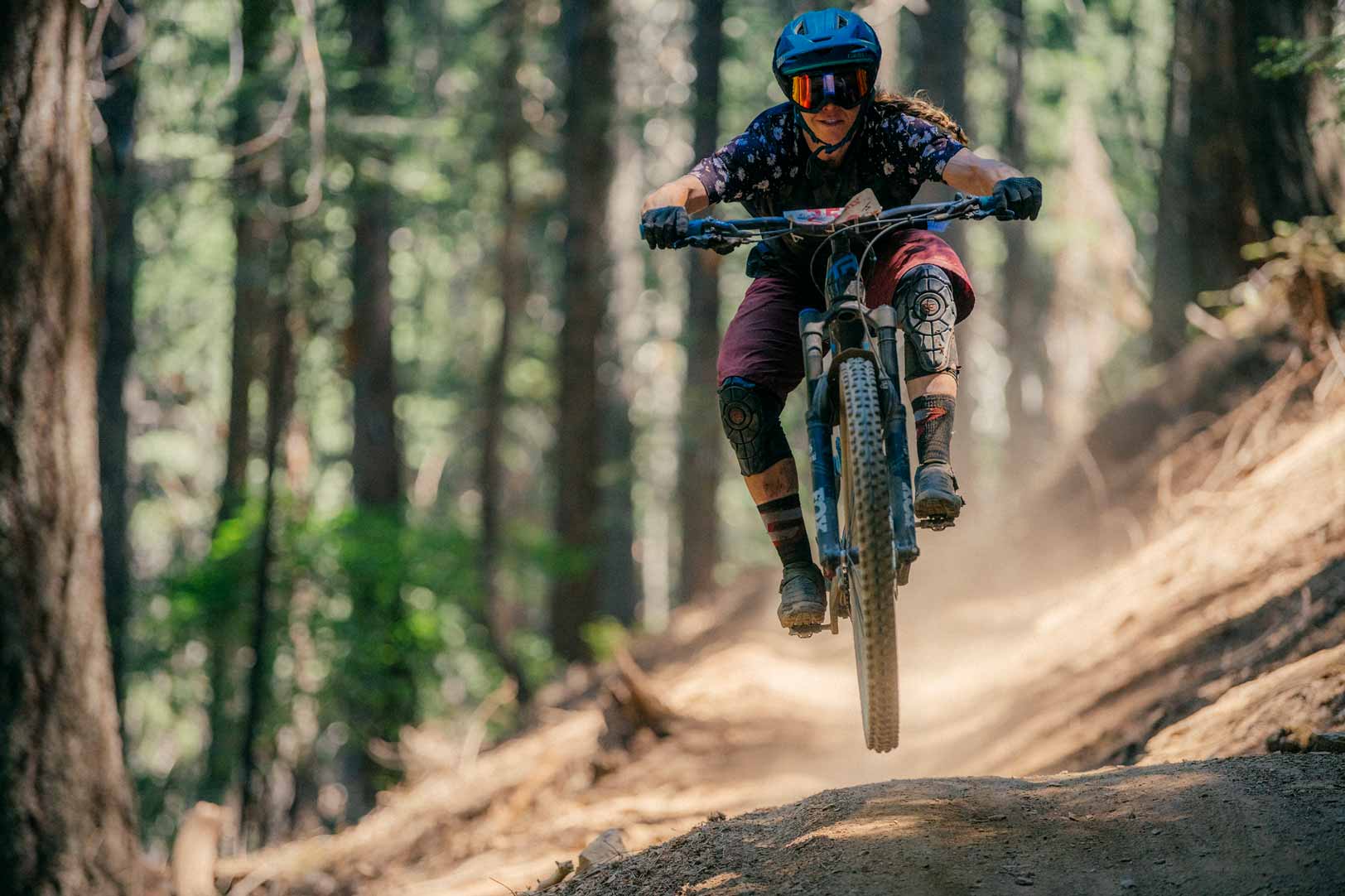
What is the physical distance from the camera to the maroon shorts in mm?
A: 4957

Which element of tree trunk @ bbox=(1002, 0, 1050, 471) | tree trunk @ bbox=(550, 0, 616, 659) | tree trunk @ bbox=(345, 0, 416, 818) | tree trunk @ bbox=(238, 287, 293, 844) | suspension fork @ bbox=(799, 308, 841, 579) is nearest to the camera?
suspension fork @ bbox=(799, 308, 841, 579)

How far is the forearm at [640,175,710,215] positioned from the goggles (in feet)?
1.68

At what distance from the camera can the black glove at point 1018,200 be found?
4.46 m

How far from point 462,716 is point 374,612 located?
834cm

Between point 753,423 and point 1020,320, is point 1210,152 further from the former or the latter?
point 1020,320

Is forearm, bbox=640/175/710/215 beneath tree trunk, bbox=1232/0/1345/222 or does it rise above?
beneath

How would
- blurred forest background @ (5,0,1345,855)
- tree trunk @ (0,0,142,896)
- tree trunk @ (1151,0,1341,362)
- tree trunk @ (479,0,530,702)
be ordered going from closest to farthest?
tree trunk @ (0,0,142,896) < tree trunk @ (1151,0,1341,362) < blurred forest background @ (5,0,1345,855) < tree trunk @ (479,0,530,702)

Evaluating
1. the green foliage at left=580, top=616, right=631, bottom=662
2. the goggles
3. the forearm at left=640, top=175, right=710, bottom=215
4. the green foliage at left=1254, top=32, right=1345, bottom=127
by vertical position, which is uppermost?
the green foliage at left=1254, top=32, right=1345, bottom=127

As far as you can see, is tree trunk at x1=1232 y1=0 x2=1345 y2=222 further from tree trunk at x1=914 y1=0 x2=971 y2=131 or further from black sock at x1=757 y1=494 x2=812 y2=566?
black sock at x1=757 y1=494 x2=812 y2=566

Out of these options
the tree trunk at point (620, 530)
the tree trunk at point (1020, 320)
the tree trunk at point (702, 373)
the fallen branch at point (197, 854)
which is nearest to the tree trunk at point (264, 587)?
the fallen branch at point (197, 854)

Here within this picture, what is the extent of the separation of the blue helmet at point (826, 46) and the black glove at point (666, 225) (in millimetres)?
689

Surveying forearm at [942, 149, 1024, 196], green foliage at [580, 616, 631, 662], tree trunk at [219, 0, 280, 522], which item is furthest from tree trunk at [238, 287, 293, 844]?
forearm at [942, 149, 1024, 196]

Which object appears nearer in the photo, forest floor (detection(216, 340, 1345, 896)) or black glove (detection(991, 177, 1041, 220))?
forest floor (detection(216, 340, 1345, 896))

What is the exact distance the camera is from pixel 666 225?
4.56m
